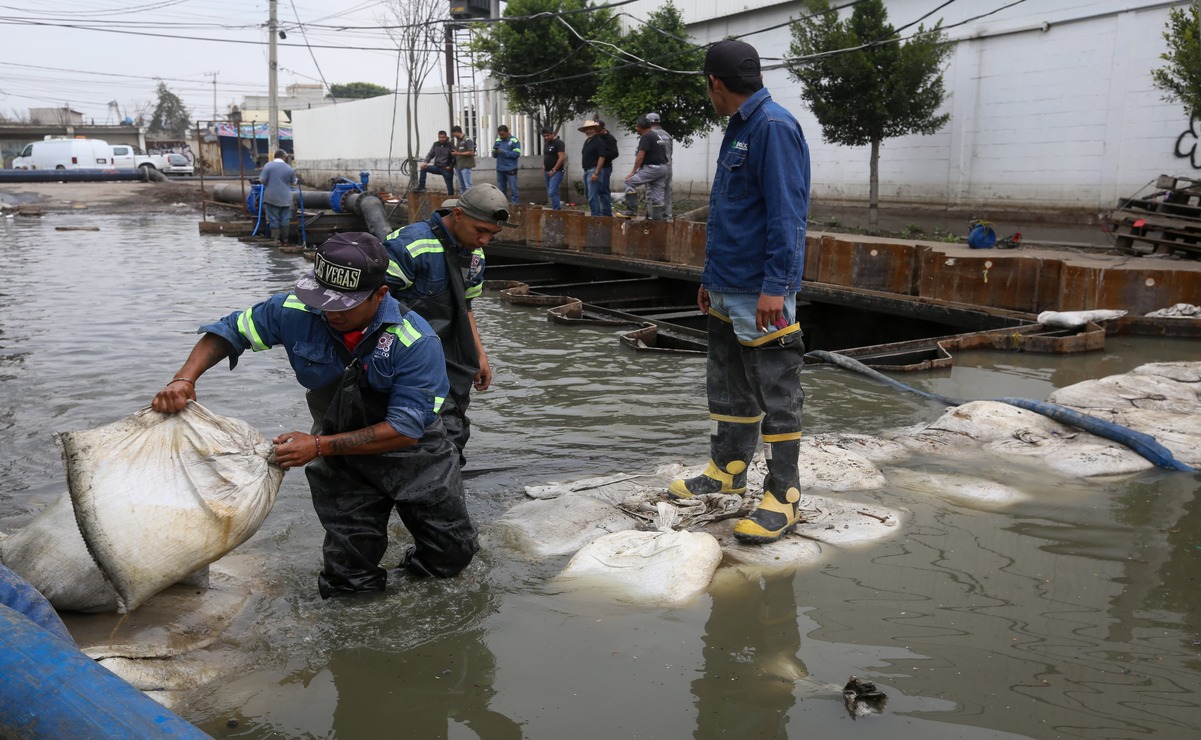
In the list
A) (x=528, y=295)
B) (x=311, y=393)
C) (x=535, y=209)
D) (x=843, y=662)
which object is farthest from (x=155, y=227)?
(x=843, y=662)

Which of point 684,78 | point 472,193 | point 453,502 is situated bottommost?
point 453,502

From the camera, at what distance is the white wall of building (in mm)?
13453

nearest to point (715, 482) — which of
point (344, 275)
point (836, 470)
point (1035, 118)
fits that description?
point (836, 470)

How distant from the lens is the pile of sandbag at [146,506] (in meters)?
3.00

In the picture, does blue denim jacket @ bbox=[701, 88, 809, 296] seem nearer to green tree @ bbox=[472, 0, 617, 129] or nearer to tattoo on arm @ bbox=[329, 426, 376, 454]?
tattoo on arm @ bbox=[329, 426, 376, 454]

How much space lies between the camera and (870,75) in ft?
49.4

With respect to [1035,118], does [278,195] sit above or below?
below

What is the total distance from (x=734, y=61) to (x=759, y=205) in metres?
0.61

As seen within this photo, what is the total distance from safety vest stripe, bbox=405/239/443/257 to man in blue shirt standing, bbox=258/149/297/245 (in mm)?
15779

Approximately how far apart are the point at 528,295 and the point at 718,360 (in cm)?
788

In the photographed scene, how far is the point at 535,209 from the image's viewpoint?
1625 cm

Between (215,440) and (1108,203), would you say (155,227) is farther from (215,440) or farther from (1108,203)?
(215,440)

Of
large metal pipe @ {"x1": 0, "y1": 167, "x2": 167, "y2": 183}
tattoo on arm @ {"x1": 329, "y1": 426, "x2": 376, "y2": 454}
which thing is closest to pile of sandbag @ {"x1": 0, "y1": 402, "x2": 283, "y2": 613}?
tattoo on arm @ {"x1": 329, "y1": 426, "x2": 376, "y2": 454}

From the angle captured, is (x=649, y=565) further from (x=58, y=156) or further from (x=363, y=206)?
(x=58, y=156)
